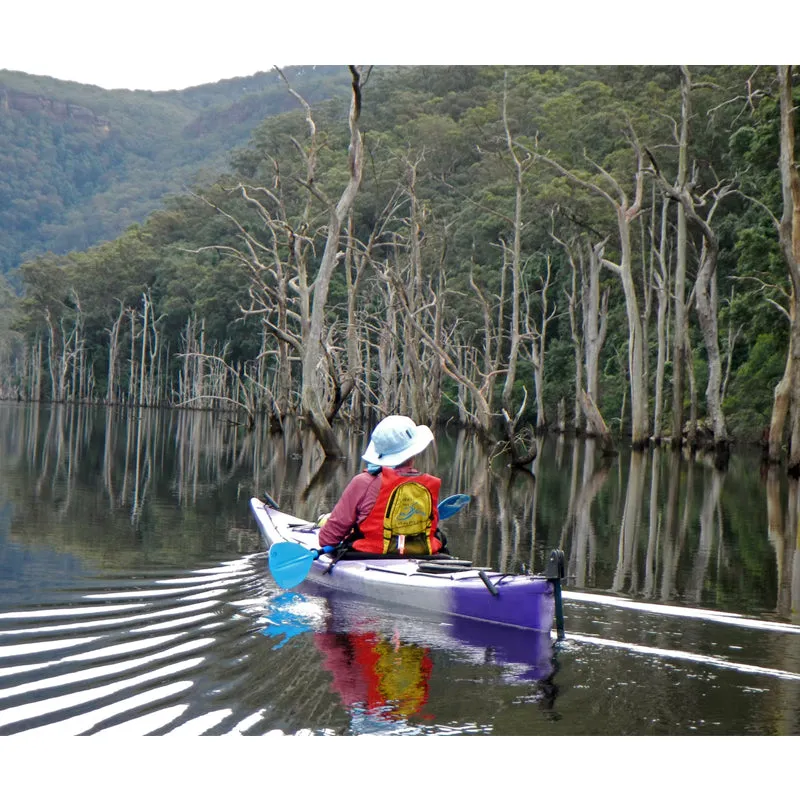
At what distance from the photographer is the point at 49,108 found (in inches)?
5502

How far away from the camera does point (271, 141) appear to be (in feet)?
220

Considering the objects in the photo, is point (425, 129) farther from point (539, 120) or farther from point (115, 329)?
point (115, 329)

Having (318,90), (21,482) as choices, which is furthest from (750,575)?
(318,90)

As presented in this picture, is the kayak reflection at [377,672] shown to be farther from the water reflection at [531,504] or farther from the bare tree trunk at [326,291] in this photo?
the bare tree trunk at [326,291]

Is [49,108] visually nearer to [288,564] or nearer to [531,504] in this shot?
[531,504]

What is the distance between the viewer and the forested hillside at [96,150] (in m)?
125

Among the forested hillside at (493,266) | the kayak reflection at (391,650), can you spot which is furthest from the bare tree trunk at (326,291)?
the kayak reflection at (391,650)

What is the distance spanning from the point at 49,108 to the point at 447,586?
474 feet

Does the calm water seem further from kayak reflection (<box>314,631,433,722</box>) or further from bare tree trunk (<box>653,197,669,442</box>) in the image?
bare tree trunk (<box>653,197,669,442</box>)

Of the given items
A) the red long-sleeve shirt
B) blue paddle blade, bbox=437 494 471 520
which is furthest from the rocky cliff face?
the red long-sleeve shirt

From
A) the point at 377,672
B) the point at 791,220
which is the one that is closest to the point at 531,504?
the point at 791,220

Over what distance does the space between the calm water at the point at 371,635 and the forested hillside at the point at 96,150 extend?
101 m

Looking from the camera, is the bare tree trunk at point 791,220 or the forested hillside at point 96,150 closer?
the bare tree trunk at point 791,220

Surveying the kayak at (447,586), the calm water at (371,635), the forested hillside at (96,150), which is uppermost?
the forested hillside at (96,150)
